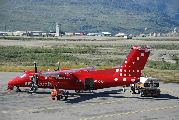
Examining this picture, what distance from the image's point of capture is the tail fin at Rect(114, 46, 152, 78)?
3347 cm

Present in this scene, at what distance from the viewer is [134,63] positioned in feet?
110

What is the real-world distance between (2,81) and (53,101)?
16996 millimetres

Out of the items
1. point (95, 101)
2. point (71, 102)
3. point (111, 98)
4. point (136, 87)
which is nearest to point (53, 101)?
point (71, 102)

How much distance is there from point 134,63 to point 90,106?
8.40 metres

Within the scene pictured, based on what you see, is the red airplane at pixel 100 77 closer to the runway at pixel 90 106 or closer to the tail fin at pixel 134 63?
→ the tail fin at pixel 134 63

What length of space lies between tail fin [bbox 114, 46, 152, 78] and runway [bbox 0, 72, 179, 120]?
3.39 meters

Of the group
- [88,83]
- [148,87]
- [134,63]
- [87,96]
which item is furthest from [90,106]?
[148,87]

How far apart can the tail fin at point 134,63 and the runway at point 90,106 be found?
339 cm

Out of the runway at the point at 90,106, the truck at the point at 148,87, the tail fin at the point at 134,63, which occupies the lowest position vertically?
the runway at the point at 90,106

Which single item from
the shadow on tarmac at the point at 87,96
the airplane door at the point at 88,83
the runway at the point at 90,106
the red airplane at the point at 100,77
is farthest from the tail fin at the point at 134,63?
the shadow on tarmac at the point at 87,96

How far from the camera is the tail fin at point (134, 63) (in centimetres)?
3347

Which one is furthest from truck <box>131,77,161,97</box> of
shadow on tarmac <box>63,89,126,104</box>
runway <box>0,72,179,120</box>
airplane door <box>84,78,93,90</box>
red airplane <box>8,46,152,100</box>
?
airplane door <box>84,78,93,90</box>

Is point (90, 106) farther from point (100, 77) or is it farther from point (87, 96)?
point (87, 96)

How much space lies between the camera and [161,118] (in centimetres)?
2562
